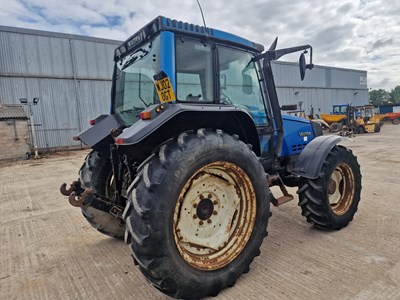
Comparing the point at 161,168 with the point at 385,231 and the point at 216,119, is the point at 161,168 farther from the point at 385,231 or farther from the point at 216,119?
the point at 385,231

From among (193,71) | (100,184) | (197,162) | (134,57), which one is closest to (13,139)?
(100,184)

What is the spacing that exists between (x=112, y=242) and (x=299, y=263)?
2.21 meters

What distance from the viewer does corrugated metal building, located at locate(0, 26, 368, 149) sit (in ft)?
52.7

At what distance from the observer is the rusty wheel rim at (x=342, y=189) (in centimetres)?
356

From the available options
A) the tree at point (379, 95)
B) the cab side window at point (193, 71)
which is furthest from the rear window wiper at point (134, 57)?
the tree at point (379, 95)

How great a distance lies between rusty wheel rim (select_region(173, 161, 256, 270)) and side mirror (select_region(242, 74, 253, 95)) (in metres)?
1.12

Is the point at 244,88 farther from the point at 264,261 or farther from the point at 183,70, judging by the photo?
the point at 264,261

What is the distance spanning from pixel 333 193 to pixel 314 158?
647 mm

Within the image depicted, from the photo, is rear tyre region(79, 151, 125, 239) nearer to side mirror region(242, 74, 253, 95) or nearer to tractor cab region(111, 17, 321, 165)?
tractor cab region(111, 17, 321, 165)

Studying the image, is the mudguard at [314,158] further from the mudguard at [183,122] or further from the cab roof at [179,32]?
the cab roof at [179,32]

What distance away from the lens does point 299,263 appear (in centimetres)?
273

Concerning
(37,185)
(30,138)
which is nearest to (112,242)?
(37,185)

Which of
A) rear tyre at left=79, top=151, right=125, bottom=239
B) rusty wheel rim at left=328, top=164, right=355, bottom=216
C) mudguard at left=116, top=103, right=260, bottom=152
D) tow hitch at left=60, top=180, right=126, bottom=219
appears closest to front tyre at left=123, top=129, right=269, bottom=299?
mudguard at left=116, top=103, right=260, bottom=152

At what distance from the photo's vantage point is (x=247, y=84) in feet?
10.4
